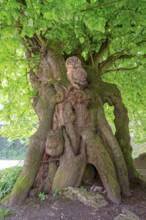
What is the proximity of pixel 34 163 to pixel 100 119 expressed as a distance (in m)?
1.64

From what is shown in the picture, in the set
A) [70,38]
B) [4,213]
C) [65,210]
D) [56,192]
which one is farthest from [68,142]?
[70,38]

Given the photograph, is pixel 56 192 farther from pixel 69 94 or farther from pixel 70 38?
pixel 70 38

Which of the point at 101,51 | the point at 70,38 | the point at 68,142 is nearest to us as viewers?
the point at 68,142

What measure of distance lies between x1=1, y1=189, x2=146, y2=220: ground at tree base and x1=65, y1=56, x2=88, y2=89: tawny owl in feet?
7.54

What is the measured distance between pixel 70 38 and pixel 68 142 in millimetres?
2395

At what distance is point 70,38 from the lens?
201 inches

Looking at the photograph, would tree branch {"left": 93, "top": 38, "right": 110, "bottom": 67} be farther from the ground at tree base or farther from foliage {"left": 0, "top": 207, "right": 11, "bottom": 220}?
foliage {"left": 0, "top": 207, "right": 11, "bottom": 220}

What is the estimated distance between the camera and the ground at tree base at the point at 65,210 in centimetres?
342

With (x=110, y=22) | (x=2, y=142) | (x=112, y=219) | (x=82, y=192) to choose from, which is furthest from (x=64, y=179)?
(x=2, y=142)

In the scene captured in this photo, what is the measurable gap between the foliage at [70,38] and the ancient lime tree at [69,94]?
0.7 inches

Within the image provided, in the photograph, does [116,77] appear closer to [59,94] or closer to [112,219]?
[59,94]

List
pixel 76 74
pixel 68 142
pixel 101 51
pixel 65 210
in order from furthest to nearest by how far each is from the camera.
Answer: pixel 101 51 → pixel 76 74 → pixel 68 142 → pixel 65 210

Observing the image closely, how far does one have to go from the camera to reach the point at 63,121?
15.3 ft

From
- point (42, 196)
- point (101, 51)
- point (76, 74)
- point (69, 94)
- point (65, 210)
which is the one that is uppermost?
point (101, 51)
